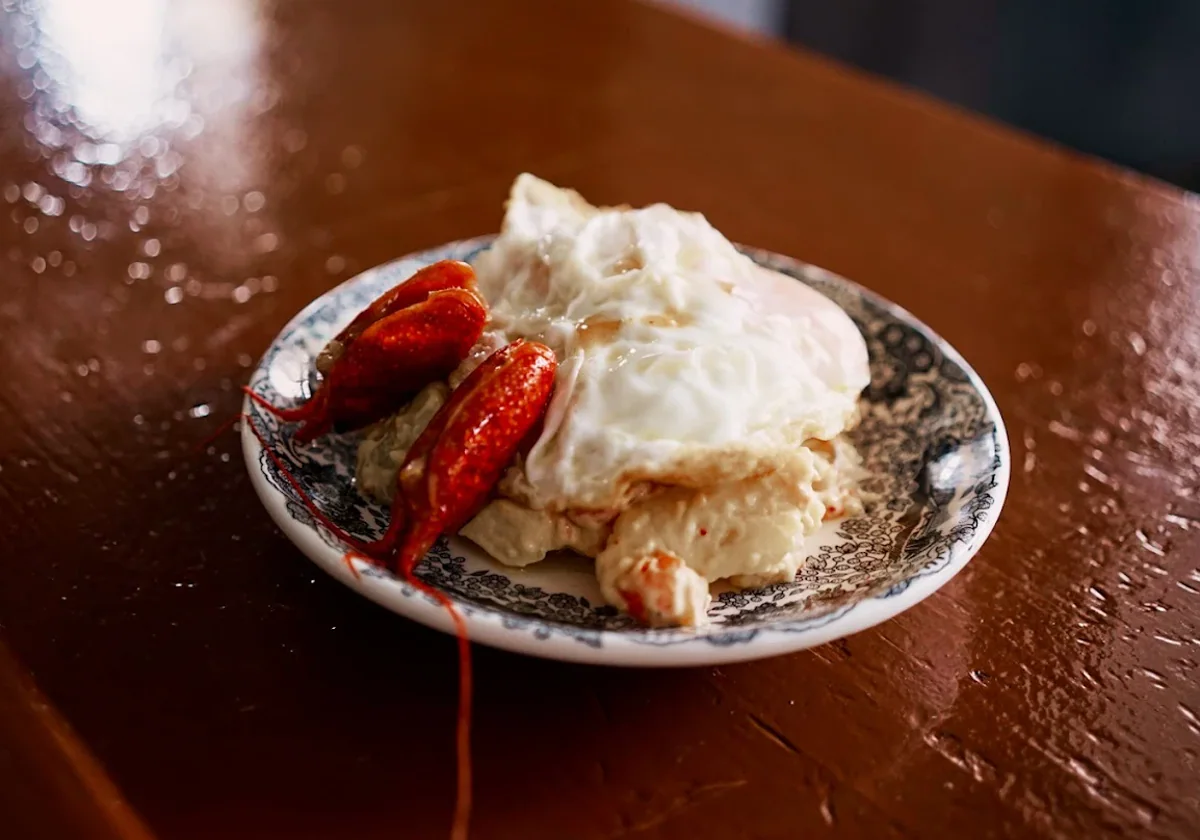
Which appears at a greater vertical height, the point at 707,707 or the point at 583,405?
the point at 583,405

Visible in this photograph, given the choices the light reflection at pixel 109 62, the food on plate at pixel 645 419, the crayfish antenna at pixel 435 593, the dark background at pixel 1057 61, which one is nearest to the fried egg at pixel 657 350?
the food on plate at pixel 645 419

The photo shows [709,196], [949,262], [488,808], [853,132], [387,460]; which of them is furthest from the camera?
[853,132]

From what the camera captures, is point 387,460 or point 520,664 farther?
point 387,460

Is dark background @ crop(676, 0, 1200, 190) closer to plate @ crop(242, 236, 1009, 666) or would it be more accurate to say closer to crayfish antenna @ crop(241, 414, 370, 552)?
plate @ crop(242, 236, 1009, 666)

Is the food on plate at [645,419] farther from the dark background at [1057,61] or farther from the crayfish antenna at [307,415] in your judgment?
the dark background at [1057,61]

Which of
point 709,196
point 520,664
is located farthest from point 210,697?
point 709,196

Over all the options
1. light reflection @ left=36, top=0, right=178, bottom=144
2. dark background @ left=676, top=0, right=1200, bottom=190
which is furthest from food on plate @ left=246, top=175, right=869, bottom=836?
dark background @ left=676, top=0, right=1200, bottom=190

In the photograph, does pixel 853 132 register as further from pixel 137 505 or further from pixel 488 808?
pixel 488 808
